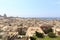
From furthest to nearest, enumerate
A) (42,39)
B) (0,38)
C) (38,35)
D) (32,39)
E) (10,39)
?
(38,35) < (42,39) < (32,39) < (10,39) < (0,38)

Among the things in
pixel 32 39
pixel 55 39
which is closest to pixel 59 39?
pixel 55 39

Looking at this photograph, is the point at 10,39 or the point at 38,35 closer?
the point at 10,39

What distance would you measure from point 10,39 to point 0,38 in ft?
5.37

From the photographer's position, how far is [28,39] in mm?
17031

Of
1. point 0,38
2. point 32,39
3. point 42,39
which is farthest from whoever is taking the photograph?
point 42,39

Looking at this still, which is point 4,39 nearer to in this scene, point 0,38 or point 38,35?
point 0,38

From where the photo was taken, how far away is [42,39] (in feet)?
58.2

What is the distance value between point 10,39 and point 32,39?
339 centimetres

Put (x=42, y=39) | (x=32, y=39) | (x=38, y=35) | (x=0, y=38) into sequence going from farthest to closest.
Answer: (x=38, y=35), (x=42, y=39), (x=32, y=39), (x=0, y=38)

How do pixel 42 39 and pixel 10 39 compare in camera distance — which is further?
pixel 42 39

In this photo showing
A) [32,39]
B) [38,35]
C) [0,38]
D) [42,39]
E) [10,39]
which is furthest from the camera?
[38,35]

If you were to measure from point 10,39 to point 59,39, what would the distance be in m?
6.66

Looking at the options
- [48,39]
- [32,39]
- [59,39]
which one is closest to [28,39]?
[32,39]

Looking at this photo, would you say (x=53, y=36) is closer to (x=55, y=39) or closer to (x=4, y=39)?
(x=55, y=39)
